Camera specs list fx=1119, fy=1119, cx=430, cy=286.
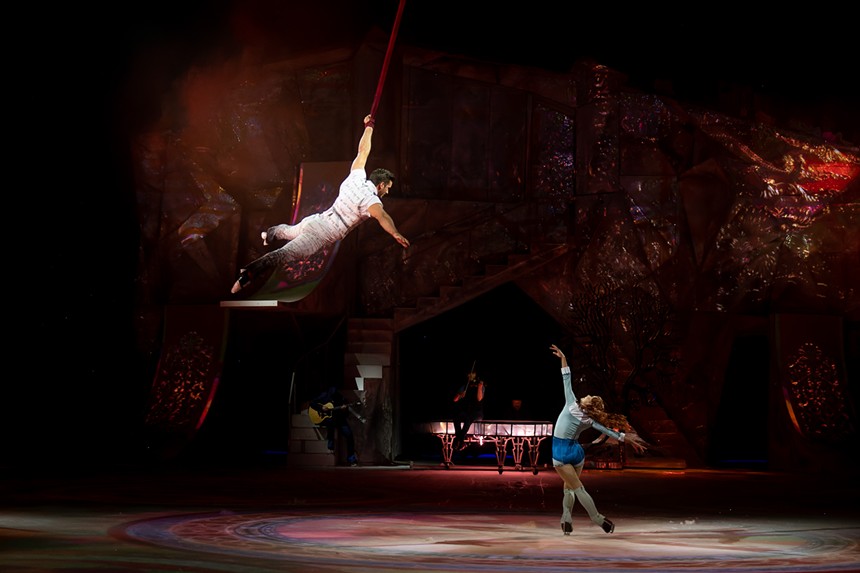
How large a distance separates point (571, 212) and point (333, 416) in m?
6.59

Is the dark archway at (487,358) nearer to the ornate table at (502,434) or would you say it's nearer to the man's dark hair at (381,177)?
the ornate table at (502,434)

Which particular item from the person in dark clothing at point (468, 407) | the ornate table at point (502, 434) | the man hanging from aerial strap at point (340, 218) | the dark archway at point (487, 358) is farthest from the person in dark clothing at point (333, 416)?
the man hanging from aerial strap at point (340, 218)

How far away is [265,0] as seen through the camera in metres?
22.4

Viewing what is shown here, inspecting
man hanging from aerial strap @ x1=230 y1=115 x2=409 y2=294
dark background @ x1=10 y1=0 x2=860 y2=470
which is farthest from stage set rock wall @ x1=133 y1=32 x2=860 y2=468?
man hanging from aerial strap @ x1=230 y1=115 x2=409 y2=294

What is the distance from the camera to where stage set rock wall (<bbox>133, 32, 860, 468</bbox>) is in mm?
21406

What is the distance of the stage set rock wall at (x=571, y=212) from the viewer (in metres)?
21.4

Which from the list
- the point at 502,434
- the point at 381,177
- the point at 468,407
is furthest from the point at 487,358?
the point at 381,177

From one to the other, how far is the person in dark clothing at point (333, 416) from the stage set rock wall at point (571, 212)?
6.84ft

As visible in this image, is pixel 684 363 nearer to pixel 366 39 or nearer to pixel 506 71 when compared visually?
pixel 506 71

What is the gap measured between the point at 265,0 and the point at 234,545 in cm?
1593

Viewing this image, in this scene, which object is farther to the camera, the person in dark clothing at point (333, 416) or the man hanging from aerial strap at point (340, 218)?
the person in dark clothing at point (333, 416)

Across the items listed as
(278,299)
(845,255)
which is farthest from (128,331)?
(845,255)

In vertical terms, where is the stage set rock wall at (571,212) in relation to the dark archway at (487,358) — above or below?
above

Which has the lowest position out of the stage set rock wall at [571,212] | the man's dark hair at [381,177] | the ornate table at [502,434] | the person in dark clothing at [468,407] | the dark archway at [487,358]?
the ornate table at [502,434]
